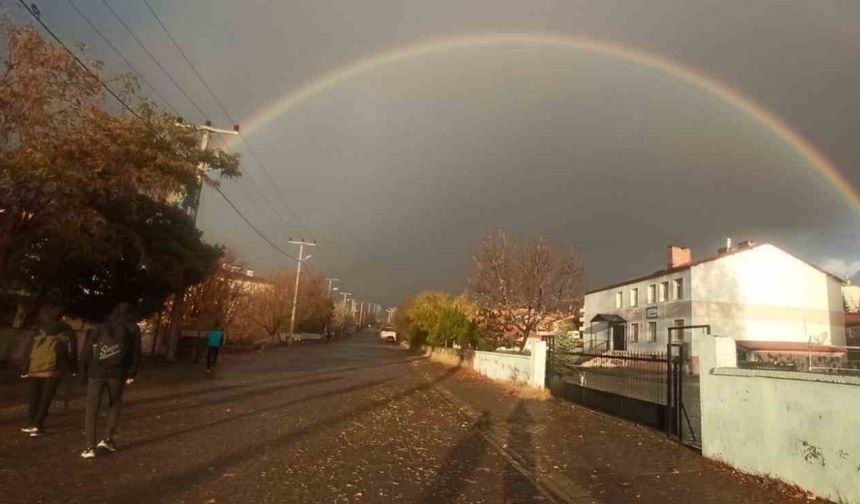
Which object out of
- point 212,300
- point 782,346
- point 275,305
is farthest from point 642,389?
point 275,305

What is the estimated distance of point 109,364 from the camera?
7531 millimetres

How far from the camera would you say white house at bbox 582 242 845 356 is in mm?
44094

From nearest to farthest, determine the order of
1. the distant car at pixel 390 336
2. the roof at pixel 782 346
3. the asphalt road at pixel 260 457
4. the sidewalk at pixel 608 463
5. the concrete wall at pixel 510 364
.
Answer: the asphalt road at pixel 260 457
the sidewalk at pixel 608 463
the concrete wall at pixel 510 364
the roof at pixel 782 346
the distant car at pixel 390 336

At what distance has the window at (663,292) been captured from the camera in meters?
47.5

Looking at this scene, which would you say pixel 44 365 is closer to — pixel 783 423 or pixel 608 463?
pixel 608 463

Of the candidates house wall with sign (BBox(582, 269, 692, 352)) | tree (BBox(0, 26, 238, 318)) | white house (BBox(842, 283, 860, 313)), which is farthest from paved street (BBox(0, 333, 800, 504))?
white house (BBox(842, 283, 860, 313))

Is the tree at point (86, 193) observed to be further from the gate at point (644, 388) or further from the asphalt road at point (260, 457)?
the gate at point (644, 388)

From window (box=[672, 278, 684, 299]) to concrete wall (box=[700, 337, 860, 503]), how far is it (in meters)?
38.5

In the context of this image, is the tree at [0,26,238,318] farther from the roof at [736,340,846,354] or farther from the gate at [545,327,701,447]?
the roof at [736,340,846,354]

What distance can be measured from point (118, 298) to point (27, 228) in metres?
6.37

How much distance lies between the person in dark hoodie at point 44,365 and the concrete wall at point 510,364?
13.9 meters

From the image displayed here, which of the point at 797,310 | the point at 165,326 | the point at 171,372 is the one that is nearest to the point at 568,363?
the point at 171,372

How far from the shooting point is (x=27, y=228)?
14359mm

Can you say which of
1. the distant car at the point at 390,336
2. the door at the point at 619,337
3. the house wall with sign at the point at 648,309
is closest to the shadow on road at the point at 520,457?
the house wall with sign at the point at 648,309
